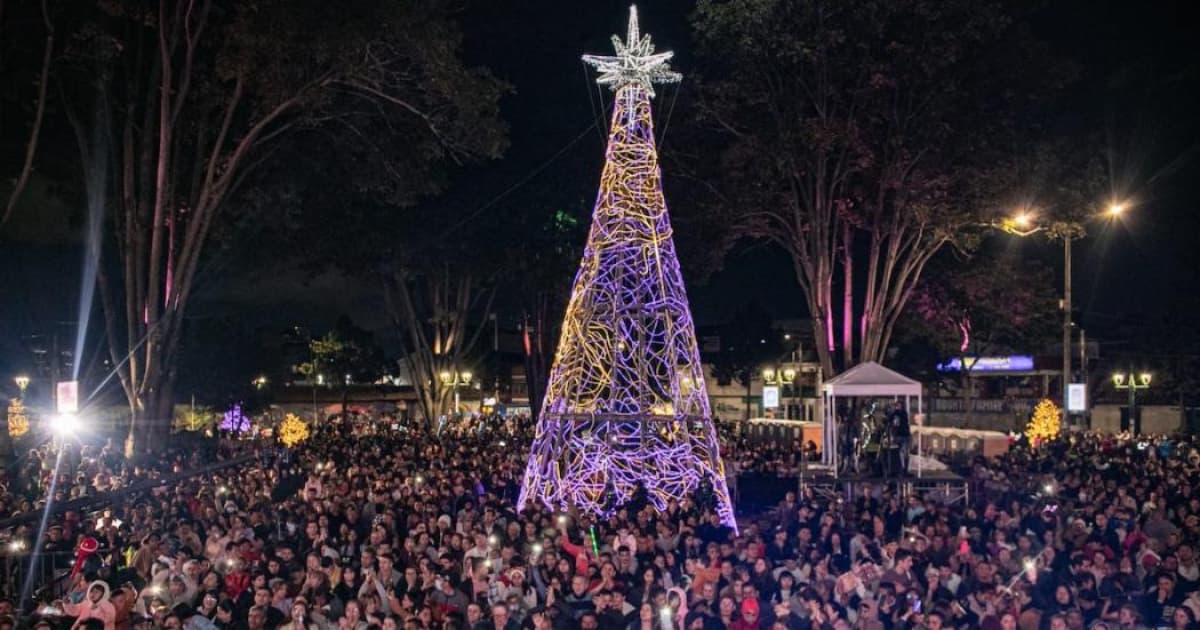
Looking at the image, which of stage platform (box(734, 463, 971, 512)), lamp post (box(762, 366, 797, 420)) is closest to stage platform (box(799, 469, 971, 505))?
stage platform (box(734, 463, 971, 512))

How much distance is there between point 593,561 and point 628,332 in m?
7.15

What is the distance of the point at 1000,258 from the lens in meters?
29.3

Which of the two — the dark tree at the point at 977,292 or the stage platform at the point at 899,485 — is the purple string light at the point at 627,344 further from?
the dark tree at the point at 977,292

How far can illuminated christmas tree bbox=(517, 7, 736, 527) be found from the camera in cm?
1922

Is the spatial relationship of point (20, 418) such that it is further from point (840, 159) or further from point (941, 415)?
point (941, 415)

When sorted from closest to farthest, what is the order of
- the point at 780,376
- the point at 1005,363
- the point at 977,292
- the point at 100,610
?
the point at 100,610
the point at 977,292
the point at 780,376
the point at 1005,363

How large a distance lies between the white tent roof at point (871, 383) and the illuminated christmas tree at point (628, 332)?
3.17m

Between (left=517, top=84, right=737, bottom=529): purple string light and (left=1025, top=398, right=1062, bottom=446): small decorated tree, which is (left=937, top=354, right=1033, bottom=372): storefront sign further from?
(left=517, top=84, right=737, bottom=529): purple string light

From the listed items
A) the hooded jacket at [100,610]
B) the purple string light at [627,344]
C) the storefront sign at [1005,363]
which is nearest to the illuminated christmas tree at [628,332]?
the purple string light at [627,344]

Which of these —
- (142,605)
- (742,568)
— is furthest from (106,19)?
(742,568)

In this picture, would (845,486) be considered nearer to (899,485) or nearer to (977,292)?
(899,485)

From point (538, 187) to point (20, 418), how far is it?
18561 mm

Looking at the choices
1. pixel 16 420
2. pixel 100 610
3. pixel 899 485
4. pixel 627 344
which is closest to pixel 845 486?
pixel 899 485

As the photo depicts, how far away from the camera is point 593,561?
1290cm
